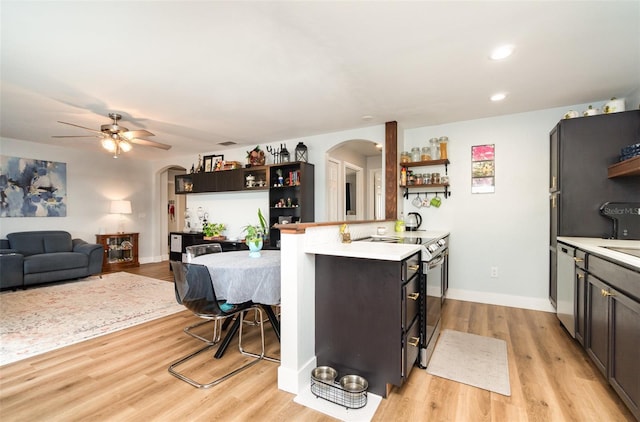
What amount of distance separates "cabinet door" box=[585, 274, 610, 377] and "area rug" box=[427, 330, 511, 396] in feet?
1.78

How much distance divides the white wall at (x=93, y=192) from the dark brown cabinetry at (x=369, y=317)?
5820 millimetres

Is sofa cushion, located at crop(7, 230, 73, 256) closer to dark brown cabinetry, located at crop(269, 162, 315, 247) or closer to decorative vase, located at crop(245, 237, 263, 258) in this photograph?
dark brown cabinetry, located at crop(269, 162, 315, 247)

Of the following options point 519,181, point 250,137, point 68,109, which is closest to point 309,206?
point 250,137

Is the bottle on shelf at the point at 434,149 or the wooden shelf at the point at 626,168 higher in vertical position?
the bottle on shelf at the point at 434,149

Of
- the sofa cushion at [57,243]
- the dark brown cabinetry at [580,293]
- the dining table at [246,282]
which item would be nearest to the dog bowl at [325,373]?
the dining table at [246,282]

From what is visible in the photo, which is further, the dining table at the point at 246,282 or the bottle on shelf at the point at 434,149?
the bottle on shelf at the point at 434,149

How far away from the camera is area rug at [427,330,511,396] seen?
1.98 meters

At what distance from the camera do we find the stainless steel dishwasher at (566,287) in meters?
2.44

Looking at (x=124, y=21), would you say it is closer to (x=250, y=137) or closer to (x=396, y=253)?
(x=396, y=253)

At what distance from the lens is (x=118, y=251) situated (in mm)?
6055

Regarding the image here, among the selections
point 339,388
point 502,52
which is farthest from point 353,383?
point 502,52

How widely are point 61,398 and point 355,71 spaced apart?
3.10 metres

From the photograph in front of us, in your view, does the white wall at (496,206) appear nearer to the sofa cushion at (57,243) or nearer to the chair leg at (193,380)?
the sofa cushion at (57,243)

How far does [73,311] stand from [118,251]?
302cm
